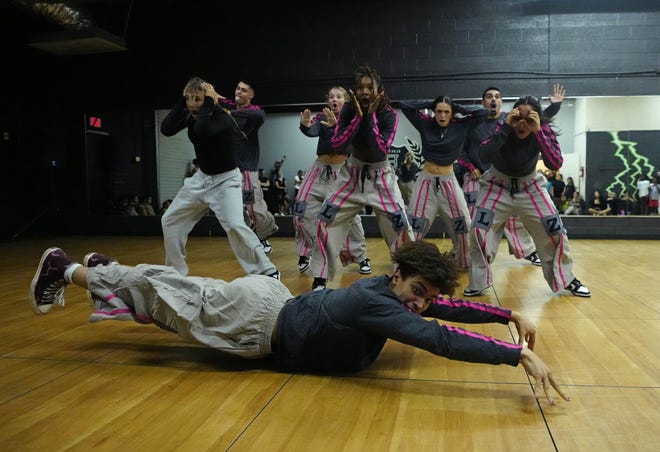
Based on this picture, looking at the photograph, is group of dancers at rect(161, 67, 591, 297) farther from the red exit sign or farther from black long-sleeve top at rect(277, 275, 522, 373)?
the red exit sign

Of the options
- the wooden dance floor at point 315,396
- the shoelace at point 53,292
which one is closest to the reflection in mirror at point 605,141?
the wooden dance floor at point 315,396

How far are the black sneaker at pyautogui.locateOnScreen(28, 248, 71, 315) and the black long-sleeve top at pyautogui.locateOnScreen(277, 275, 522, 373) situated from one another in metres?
1.24

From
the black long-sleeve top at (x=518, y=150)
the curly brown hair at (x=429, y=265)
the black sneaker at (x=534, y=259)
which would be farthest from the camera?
the black sneaker at (x=534, y=259)

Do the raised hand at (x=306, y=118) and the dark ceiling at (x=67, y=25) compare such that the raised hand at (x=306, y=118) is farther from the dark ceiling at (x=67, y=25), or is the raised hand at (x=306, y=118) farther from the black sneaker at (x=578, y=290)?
the dark ceiling at (x=67, y=25)

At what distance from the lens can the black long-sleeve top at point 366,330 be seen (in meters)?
2.10

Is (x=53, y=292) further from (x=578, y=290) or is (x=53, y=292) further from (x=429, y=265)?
(x=578, y=290)

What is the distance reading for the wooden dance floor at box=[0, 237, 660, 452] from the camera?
1.82 metres

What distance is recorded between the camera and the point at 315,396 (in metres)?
2.21

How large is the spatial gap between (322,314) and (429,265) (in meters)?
0.51

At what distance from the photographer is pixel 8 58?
10734 mm

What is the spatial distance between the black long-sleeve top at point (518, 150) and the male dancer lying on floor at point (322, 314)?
79.6 inches

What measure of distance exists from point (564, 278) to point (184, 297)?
3.07 metres

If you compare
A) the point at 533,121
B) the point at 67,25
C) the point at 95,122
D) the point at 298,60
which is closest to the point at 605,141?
the point at 298,60

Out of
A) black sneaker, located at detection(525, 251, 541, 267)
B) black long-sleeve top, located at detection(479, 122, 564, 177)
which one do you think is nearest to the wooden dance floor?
black long-sleeve top, located at detection(479, 122, 564, 177)
